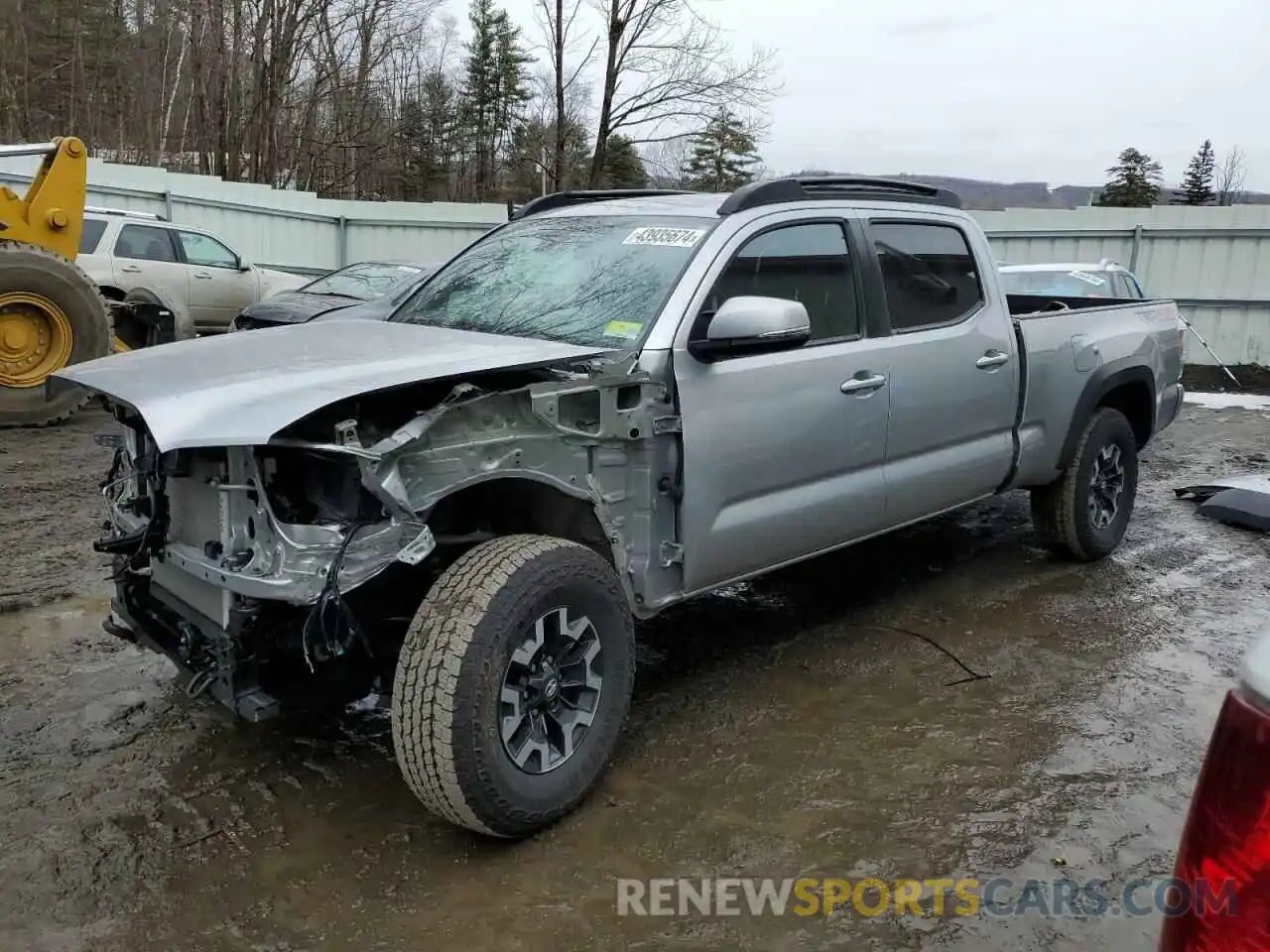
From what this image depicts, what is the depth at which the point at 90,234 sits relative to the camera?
11.3m

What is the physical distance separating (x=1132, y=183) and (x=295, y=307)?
48969mm

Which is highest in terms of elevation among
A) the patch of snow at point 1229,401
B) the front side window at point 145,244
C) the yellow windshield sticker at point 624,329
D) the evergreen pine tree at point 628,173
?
the evergreen pine tree at point 628,173

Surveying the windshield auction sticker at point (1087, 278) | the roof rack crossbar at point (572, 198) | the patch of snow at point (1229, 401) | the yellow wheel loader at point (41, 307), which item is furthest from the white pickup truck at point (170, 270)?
the patch of snow at point (1229, 401)

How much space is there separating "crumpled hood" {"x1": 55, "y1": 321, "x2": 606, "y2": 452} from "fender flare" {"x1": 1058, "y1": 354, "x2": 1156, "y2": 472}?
3160mm

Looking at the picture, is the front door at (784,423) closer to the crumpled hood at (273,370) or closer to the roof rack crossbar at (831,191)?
the roof rack crossbar at (831,191)

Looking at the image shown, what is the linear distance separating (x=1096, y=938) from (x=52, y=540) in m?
5.53

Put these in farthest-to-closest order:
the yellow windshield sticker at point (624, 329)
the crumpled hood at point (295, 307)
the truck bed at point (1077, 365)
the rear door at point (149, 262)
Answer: the rear door at point (149, 262) → the crumpled hood at point (295, 307) → the truck bed at point (1077, 365) → the yellow windshield sticker at point (624, 329)

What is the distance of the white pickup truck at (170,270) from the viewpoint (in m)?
11.2

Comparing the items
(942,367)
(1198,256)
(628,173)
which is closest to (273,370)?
(942,367)

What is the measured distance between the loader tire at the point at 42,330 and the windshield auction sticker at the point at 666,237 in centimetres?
645

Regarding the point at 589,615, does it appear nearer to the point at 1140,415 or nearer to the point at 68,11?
the point at 1140,415

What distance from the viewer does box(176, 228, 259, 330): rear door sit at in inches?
486

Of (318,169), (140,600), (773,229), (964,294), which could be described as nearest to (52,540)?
(140,600)

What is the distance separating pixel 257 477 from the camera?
2.70m
